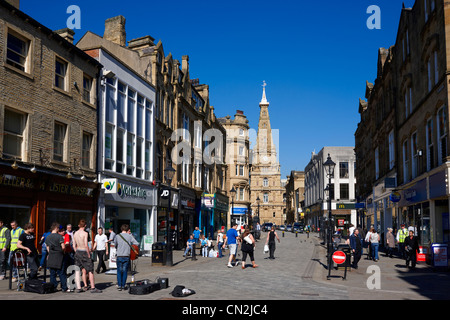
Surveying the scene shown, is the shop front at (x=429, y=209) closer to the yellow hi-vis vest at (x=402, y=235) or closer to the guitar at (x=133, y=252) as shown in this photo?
the yellow hi-vis vest at (x=402, y=235)

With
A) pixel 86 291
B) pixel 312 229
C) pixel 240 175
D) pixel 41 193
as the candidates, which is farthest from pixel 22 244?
pixel 312 229

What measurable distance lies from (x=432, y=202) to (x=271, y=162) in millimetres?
122571

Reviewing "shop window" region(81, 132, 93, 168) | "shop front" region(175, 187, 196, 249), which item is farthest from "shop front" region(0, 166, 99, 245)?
"shop front" region(175, 187, 196, 249)

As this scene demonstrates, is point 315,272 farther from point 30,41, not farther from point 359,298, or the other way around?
point 30,41

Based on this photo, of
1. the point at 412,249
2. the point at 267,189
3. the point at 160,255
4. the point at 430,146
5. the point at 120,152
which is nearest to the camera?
the point at 412,249

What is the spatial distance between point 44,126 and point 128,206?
8771mm

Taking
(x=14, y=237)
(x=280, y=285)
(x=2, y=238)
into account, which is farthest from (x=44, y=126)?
(x=280, y=285)

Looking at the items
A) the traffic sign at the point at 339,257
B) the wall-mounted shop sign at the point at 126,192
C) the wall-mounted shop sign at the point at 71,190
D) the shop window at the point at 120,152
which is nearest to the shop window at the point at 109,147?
the shop window at the point at 120,152

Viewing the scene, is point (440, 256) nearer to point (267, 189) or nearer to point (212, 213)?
point (212, 213)

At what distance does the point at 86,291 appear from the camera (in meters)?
12.3

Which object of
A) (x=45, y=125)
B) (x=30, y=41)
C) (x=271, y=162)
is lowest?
(x=45, y=125)

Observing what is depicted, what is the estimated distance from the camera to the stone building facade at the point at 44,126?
1664 cm

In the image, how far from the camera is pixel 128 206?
26.1 meters

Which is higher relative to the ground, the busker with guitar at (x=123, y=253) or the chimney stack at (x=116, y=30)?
the chimney stack at (x=116, y=30)
